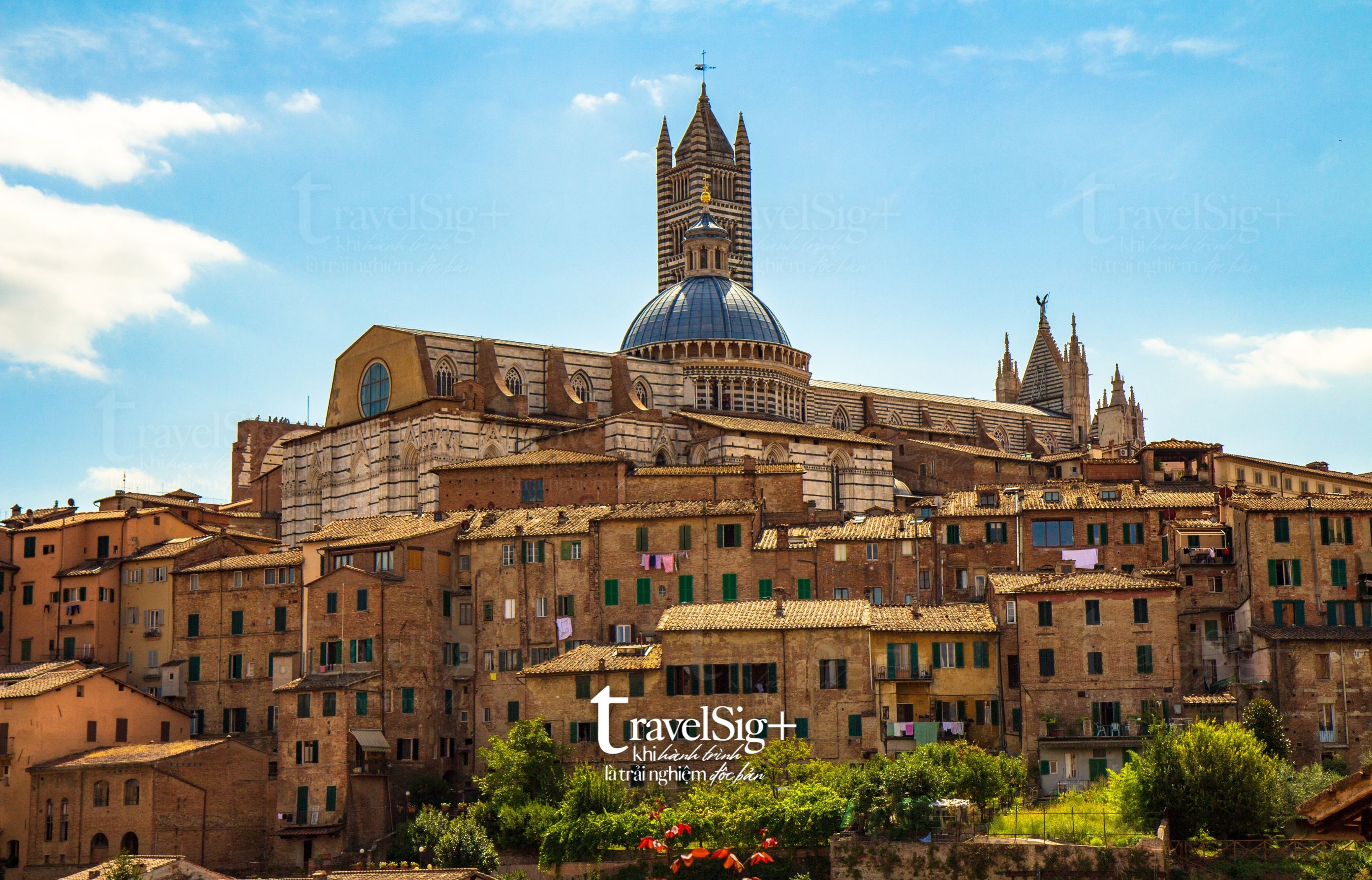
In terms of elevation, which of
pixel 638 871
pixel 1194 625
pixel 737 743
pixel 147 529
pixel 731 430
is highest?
pixel 731 430

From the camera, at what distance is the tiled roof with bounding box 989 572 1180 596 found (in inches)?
1871

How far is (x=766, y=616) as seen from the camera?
4853 cm

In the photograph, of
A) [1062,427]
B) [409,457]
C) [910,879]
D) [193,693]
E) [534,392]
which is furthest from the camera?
[1062,427]

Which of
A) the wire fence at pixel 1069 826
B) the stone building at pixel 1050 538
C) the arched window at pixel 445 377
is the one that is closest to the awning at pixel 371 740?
the stone building at pixel 1050 538

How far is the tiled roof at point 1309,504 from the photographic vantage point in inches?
1945

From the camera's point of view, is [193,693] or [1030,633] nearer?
[1030,633]

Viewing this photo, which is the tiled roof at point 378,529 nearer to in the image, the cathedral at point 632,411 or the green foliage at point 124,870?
the cathedral at point 632,411

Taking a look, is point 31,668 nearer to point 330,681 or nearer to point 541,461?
point 330,681

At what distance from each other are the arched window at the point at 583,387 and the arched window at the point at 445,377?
611 cm

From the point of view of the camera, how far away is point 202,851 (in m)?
49.9

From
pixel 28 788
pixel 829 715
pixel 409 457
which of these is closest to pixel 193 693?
pixel 28 788

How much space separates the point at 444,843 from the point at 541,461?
1995 cm

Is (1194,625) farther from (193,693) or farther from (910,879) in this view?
(193,693)

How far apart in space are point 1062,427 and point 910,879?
7116 cm
